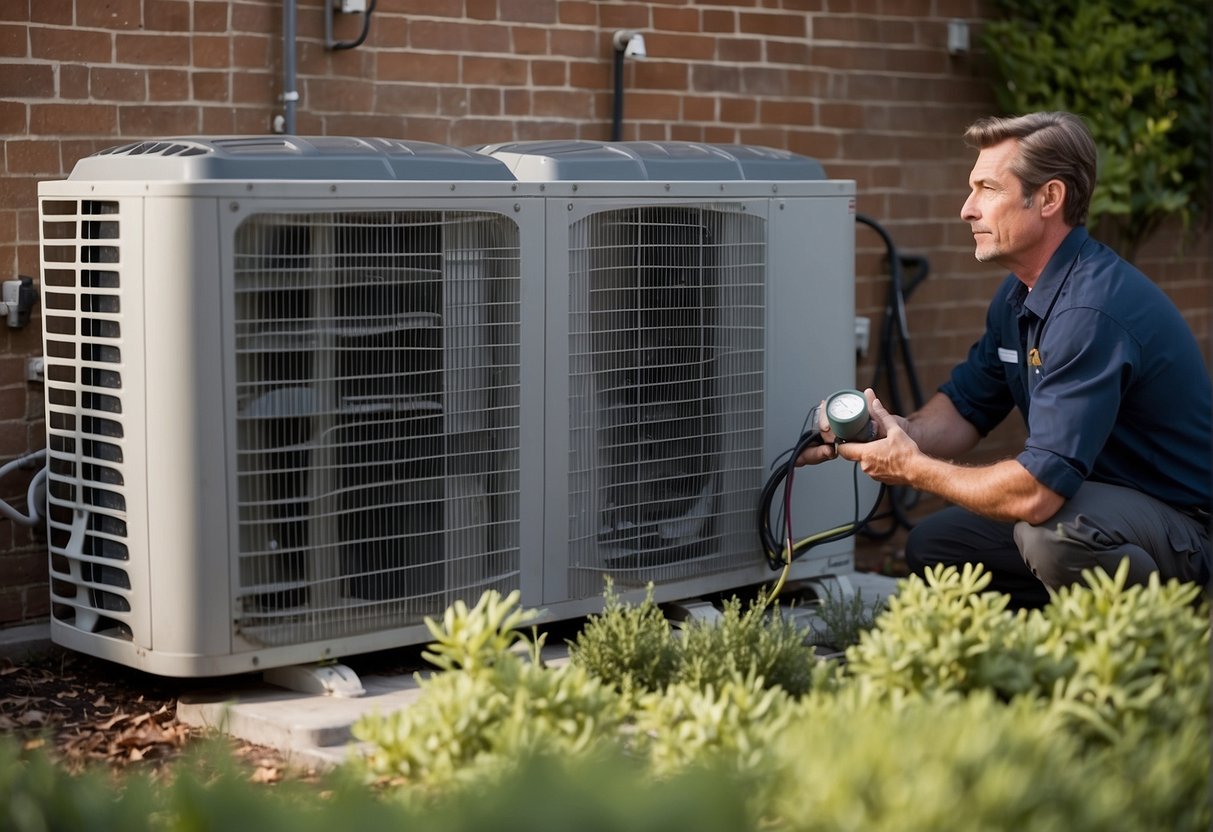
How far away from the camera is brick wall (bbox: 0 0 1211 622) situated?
160 inches

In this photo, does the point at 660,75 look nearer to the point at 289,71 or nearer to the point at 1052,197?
the point at 289,71

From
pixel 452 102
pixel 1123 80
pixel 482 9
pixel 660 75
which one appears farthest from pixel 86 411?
pixel 1123 80

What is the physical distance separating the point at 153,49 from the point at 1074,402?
2530mm

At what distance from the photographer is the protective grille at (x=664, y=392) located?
13.2 ft

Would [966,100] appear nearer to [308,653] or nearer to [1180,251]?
[1180,251]

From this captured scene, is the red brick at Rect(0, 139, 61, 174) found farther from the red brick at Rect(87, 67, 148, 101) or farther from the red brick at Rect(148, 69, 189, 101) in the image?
the red brick at Rect(148, 69, 189, 101)

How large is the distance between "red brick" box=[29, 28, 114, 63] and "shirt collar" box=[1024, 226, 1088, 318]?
96.2 inches

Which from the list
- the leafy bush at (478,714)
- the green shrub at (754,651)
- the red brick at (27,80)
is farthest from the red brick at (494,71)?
the leafy bush at (478,714)

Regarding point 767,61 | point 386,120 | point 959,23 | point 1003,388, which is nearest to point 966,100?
point 959,23

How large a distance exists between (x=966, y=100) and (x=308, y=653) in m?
3.82

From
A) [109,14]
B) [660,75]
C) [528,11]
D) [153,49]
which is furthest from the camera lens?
[660,75]

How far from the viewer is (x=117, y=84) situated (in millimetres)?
4164

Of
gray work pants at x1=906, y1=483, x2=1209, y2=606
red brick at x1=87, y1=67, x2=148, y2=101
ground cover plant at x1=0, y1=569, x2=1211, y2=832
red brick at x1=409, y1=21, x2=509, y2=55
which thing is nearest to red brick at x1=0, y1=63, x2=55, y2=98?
red brick at x1=87, y1=67, x2=148, y2=101

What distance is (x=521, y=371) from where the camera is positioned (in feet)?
12.7
